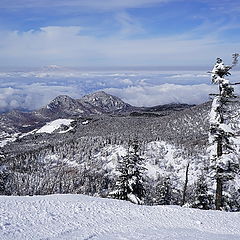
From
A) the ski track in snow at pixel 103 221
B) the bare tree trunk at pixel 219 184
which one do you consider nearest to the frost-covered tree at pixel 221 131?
the bare tree trunk at pixel 219 184

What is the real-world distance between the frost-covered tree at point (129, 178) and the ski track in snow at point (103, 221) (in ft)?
29.2

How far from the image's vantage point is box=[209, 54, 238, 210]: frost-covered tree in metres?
20.8

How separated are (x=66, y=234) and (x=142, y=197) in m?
17.5

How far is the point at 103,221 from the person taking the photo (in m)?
17.0

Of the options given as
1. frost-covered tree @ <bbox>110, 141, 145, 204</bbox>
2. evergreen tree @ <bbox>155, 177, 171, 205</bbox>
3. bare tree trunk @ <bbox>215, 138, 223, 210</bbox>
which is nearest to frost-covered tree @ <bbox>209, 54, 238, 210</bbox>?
bare tree trunk @ <bbox>215, 138, 223, 210</bbox>

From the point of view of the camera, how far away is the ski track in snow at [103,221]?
14945 mm

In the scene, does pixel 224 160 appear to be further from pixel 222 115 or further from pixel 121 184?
pixel 121 184

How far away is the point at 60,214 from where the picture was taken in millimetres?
17469

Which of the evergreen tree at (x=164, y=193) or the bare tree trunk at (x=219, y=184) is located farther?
the evergreen tree at (x=164, y=193)

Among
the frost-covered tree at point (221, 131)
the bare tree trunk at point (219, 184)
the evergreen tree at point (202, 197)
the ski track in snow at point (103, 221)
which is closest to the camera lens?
the ski track in snow at point (103, 221)

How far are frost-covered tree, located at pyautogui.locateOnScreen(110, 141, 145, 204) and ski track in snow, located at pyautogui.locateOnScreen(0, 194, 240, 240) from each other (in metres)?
8.91

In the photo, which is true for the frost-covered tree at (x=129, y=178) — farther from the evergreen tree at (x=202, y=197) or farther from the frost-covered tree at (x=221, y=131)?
the frost-covered tree at (x=221, y=131)

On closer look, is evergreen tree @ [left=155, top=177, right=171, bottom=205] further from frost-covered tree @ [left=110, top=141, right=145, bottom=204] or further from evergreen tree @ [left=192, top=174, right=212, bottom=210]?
frost-covered tree @ [left=110, top=141, right=145, bottom=204]

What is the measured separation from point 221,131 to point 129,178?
38.8 ft
